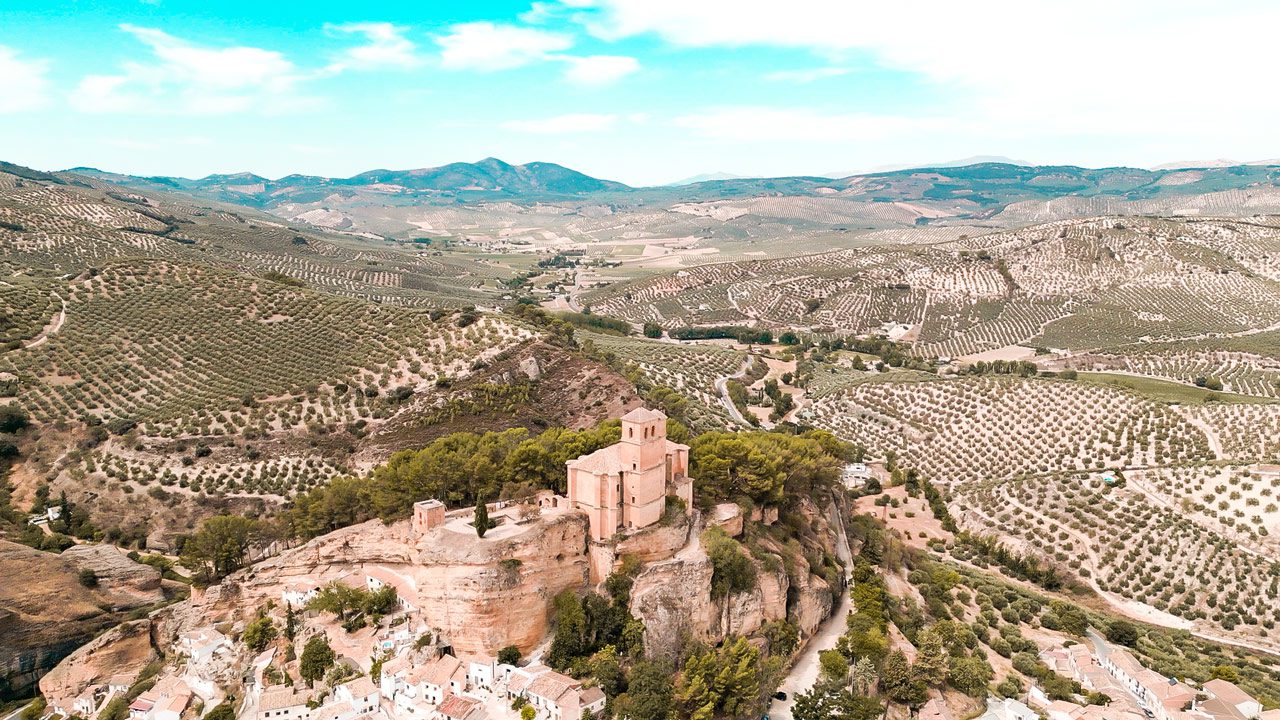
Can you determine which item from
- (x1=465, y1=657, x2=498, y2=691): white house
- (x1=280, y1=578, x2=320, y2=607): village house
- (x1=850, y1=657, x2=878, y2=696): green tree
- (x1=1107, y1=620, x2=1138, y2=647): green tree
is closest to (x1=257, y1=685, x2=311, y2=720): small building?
(x1=280, y1=578, x2=320, y2=607): village house

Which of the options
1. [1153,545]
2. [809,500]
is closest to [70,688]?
[809,500]

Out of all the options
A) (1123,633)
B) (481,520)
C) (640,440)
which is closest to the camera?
(481,520)

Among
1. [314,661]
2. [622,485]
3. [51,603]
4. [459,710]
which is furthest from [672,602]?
[51,603]

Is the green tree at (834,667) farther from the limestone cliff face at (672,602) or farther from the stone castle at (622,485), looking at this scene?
the stone castle at (622,485)

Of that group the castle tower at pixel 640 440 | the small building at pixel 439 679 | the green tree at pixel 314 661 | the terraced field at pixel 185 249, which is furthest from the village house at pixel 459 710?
the terraced field at pixel 185 249

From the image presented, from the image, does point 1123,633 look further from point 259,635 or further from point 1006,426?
point 259,635

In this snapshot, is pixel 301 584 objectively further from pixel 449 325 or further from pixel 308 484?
pixel 449 325
